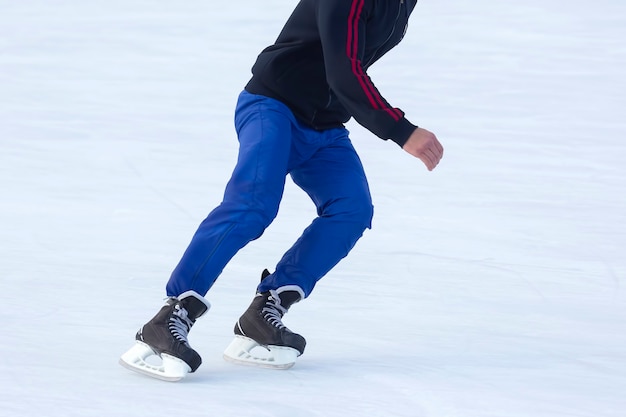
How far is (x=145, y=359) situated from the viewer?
324cm

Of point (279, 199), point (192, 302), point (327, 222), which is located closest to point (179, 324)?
point (192, 302)

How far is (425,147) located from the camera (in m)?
3.08

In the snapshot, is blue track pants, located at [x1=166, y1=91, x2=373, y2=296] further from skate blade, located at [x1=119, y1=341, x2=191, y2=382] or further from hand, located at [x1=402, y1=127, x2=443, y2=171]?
hand, located at [x1=402, y1=127, x2=443, y2=171]

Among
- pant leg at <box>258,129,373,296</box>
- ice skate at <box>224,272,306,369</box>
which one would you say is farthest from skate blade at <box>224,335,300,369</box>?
pant leg at <box>258,129,373,296</box>

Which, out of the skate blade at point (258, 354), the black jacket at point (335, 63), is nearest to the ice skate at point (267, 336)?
the skate blade at point (258, 354)

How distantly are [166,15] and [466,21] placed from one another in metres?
2.29

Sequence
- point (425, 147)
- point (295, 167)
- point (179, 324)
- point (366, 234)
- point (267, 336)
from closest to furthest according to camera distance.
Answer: point (425, 147) < point (179, 324) < point (267, 336) < point (295, 167) < point (366, 234)

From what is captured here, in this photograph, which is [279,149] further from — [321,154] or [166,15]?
[166,15]

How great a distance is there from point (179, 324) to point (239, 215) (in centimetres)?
30

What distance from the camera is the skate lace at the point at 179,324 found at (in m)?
3.16

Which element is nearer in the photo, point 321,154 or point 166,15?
point 321,154

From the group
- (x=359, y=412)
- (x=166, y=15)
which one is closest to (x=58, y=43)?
(x=166, y=15)

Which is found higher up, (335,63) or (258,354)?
(335,63)

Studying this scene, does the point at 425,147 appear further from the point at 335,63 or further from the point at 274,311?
the point at 274,311
